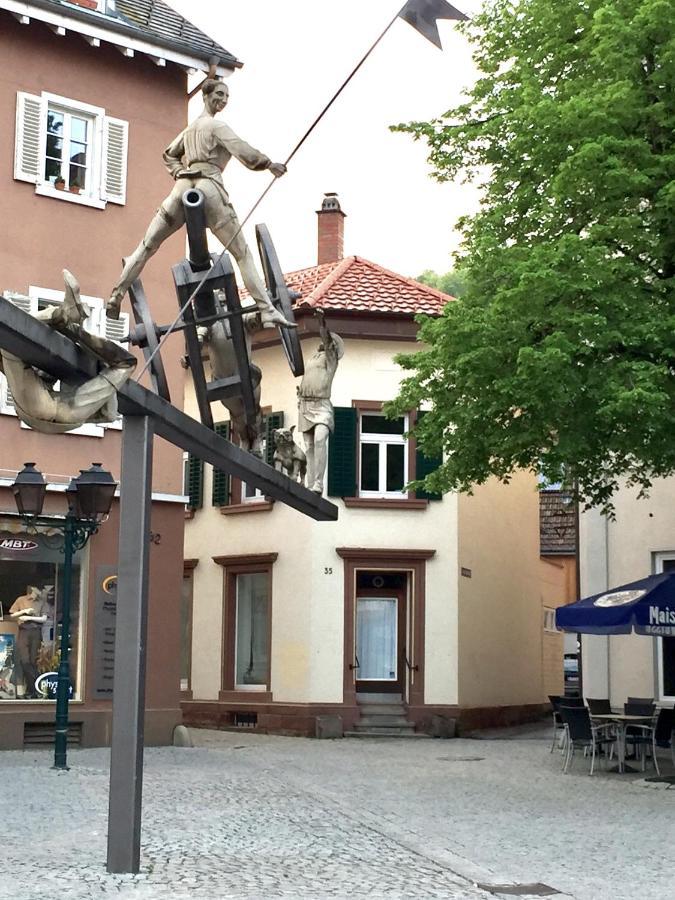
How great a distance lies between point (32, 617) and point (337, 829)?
9.78 metres

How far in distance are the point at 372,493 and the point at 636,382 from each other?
37.9 ft

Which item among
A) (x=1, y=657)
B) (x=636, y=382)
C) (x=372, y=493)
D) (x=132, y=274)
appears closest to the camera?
(x=132, y=274)

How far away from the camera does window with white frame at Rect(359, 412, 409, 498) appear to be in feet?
87.8

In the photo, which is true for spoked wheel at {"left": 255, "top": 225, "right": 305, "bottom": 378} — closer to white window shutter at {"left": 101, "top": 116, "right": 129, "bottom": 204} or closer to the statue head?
the statue head

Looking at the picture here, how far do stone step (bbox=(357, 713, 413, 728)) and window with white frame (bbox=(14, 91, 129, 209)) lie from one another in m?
10.4

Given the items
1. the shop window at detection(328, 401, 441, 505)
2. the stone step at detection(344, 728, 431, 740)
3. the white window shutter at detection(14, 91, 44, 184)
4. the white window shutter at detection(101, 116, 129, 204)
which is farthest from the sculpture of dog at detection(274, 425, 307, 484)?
the stone step at detection(344, 728, 431, 740)

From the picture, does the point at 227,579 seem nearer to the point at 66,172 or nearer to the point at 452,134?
the point at 66,172

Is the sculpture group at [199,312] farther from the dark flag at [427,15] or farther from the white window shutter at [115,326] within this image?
the white window shutter at [115,326]

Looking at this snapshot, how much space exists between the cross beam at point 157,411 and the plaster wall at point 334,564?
14.1m

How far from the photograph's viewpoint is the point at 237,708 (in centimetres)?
2692

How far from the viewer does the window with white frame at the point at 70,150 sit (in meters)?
21.0

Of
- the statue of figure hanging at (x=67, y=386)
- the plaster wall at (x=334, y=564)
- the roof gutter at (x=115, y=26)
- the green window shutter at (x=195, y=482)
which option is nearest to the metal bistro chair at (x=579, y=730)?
the plaster wall at (x=334, y=564)

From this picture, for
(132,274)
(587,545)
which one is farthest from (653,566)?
(132,274)

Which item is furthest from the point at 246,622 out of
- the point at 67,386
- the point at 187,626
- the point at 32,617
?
the point at 67,386
